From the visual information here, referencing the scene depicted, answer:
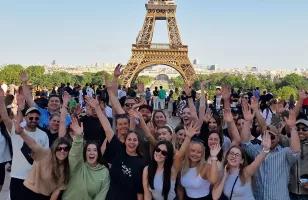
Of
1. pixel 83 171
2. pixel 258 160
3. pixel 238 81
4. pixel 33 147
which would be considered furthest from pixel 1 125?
pixel 238 81

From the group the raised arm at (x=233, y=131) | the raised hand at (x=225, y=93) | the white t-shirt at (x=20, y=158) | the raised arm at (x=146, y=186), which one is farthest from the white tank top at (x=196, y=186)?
the raised hand at (x=225, y=93)

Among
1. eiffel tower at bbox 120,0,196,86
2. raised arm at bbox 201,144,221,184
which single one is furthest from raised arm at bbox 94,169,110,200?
eiffel tower at bbox 120,0,196,86

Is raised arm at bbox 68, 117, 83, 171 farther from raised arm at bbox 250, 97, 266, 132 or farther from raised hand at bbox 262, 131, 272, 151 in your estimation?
raised arm at bbox 250, 97, 266, 132

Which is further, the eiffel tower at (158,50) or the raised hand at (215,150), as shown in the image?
the eiffel tower at (158,50)

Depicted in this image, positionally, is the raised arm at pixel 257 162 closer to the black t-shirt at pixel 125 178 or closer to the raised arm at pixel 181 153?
the raised arm at pixel 181 153

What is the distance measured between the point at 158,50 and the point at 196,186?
148 feet

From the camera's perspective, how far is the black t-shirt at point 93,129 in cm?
802

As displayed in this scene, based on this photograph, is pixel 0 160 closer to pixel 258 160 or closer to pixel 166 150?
pixel 166 150

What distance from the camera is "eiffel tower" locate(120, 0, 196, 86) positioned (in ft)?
159

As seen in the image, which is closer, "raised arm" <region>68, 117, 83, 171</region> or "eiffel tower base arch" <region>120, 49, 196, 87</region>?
"raised arm" <region>68, 117, 83, 171</region>

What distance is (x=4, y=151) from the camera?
713cm

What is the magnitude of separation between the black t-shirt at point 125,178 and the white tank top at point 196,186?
1.83ft

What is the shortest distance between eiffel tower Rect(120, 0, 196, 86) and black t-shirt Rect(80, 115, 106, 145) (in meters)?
38.2

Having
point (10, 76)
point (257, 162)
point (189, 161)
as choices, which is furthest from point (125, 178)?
point (10, 76)
